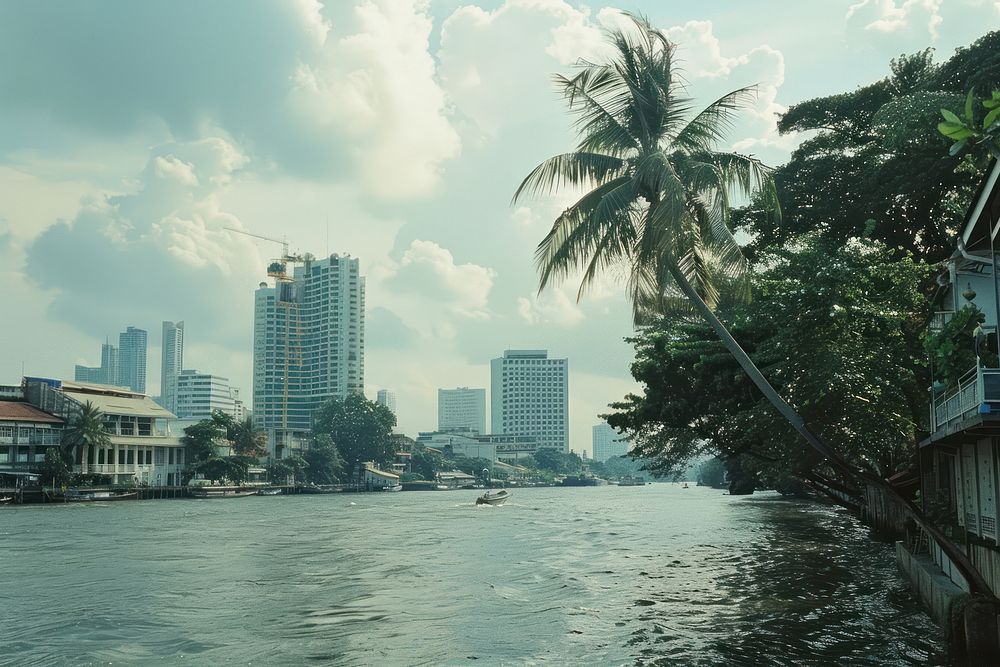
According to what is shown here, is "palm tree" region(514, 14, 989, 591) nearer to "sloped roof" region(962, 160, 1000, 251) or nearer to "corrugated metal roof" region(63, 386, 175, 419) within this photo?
"sloped roof" region(962, 160, 1000, 251)

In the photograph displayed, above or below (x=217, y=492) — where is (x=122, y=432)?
above

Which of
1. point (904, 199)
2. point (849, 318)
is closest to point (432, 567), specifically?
point (849, 318)

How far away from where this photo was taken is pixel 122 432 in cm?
8906

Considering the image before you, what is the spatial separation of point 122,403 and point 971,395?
90256 mm

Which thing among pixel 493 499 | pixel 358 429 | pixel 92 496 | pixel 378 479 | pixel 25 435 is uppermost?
pixel 358 429

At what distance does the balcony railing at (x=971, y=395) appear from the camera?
1227 centimetres

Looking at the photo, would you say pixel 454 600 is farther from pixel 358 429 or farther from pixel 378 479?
pixel 358 429

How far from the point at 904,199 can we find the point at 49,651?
27.0 meters

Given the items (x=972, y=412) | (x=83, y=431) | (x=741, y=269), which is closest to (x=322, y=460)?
(x=83, y=431)

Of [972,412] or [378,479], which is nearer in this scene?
[972,412]

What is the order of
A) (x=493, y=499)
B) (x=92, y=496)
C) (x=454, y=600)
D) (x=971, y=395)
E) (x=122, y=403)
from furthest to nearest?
(x=122, y=403)
(x=493, y=499)
(x=92, y=496)
(x=454, y=600)
(x=971, y=395)

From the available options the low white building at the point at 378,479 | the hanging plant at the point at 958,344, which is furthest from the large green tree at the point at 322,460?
the hanging plant at the point at 958,344

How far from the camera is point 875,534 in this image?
37938 millimetres

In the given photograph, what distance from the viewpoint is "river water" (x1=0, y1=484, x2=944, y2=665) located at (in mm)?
16000
